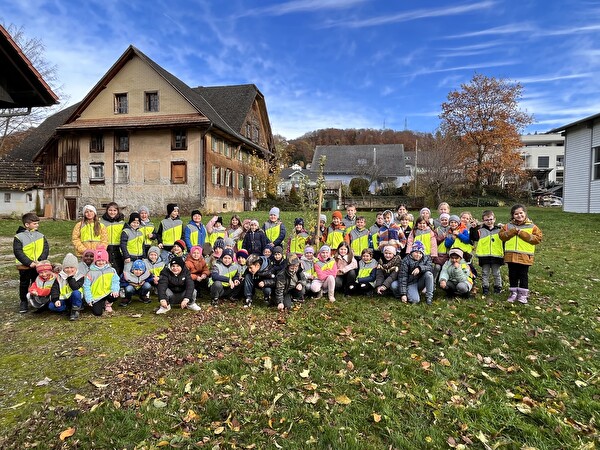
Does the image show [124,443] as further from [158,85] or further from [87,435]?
[158,85]

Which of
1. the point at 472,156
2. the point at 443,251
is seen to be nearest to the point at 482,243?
the point at 443,251

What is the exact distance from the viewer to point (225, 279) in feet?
21.9

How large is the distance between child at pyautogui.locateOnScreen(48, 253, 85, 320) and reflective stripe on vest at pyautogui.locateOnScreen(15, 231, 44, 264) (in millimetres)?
631

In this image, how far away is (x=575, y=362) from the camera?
4.10m

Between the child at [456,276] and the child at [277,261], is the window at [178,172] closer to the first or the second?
the child at [277,261]

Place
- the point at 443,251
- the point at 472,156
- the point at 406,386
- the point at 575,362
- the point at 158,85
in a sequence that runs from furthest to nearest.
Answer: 1. the point at 472,156
2. the point at 158,85
3. the point at 443,251
4. the point at 575,362
5. the point at 406,386

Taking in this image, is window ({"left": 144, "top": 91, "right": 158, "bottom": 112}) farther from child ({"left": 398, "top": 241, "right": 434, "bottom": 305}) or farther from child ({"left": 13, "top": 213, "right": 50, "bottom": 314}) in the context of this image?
child ({"left": 398, "top": 241, "right": 434, "bottom": 305})

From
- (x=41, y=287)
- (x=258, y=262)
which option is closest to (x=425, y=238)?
(x=258, y=262)

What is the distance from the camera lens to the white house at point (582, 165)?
63.0ft

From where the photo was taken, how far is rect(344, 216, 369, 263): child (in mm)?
7605

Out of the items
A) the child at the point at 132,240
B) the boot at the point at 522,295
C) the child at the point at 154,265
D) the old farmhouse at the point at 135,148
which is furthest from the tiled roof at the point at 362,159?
the child at the point at 154,265

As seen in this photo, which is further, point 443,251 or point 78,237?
point 443,251

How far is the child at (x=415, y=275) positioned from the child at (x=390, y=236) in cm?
54

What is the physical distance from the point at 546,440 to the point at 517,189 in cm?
3992
